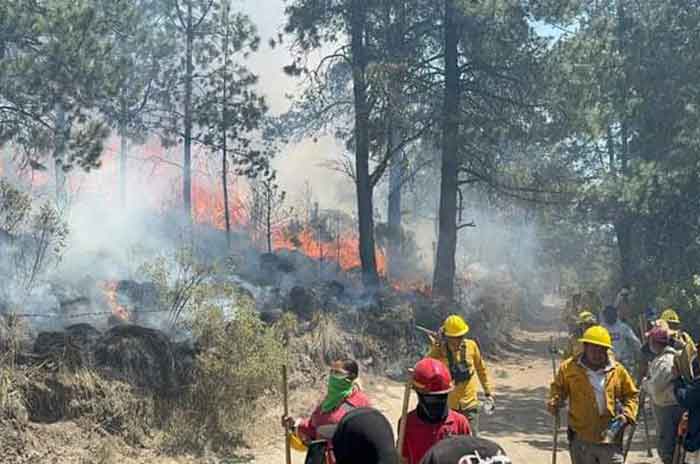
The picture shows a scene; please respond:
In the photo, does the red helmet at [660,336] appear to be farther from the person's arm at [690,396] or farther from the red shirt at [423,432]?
the red shirt at [423,432]

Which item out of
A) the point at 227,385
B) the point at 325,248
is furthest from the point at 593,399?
→ the point at 325,248

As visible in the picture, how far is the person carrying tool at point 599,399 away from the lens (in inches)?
212

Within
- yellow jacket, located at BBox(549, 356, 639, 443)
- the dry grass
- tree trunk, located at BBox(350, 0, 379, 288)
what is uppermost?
tree trunk, located at BBox(350, 0, 379, 288)

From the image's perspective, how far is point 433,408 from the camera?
143 inches

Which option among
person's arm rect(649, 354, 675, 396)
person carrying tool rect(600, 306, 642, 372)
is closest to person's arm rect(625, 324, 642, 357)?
person carrying tool rect(600, 306, 642, 372)

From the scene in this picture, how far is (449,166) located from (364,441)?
55.5 feet

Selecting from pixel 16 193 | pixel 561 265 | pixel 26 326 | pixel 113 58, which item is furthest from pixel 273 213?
pixel 561 265

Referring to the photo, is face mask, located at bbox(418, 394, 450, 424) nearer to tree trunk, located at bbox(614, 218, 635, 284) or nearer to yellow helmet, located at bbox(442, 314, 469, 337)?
yellow helmet, located at bbox(442, 314, 469, 337)

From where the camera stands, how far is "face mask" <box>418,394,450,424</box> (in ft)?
11.8

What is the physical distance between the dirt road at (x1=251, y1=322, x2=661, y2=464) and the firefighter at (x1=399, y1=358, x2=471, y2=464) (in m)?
5.41

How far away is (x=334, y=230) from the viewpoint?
3216 cm

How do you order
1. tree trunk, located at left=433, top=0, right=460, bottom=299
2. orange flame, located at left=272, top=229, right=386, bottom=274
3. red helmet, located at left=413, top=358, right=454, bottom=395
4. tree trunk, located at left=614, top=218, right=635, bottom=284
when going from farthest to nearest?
orange flame, located at left=272, top=229, right=386, bottom=274, tree trunk, located at left=614, top=218, right=635, bottom=284, tree trunk, located at left=433, top=0, right=460, bottom=299, red helmet, located at left=413, top=358, right=454, bottom=395

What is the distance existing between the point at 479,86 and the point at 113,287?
1057cm

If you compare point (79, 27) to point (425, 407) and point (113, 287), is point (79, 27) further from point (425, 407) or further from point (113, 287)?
point (425, 407)
